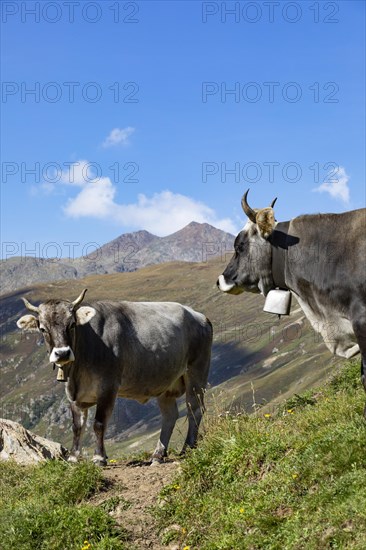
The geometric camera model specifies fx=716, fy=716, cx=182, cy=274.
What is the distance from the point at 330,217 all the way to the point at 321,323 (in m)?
1.68

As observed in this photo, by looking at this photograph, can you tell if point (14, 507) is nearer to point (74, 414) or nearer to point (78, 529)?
point (78, 529)

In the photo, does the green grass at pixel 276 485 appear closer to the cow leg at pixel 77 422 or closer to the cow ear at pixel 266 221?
the cow ear at pixel 266 221

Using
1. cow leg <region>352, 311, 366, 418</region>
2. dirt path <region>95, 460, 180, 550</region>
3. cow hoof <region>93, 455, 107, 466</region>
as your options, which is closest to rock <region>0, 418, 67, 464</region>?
cow hoof <region>93, 455, 107, 466</region>

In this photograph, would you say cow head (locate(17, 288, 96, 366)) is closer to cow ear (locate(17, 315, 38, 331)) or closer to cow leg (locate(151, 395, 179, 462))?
cow ear (locate(17, 315, 38, 331))

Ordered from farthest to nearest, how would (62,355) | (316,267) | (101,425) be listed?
1. (101,425)
2. (62,355)
3. (316,267)

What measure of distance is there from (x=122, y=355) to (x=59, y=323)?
5.49ft

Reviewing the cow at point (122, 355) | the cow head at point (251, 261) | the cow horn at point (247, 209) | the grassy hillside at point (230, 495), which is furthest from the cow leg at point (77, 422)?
the cow horn at point (247, 209)

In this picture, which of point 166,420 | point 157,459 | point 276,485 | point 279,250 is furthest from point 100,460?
point 279,250

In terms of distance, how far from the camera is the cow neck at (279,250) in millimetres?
11367

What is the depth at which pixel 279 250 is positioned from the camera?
11398mm

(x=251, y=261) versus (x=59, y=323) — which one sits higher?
(x=251, y=261)

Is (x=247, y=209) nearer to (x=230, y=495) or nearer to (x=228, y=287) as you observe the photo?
(x=228, y=287)

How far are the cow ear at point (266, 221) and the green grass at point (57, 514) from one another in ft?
16.0

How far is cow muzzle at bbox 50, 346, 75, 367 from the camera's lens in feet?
46.0
